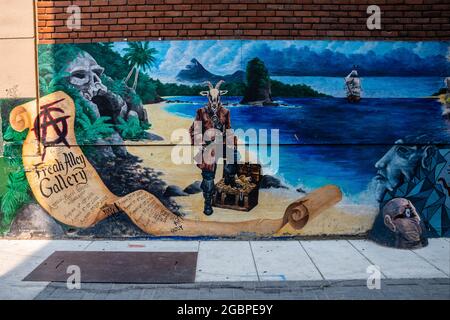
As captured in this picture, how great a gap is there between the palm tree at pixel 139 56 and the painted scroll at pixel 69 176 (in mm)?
1089

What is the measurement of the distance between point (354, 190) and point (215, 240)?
220 cm

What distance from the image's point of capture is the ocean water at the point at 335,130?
6.70 m

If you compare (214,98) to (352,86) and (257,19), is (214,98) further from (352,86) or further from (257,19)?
(352,86)

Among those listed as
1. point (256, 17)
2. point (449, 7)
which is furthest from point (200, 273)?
point (449, 7)

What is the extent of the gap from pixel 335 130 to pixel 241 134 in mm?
1404

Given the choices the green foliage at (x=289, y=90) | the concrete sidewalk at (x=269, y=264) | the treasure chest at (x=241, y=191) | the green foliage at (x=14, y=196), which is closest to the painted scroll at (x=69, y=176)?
the green foliage at (x=14, y=196)

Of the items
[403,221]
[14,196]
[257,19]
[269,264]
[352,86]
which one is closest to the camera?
[269,264]

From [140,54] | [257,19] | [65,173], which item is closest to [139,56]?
[140,54]

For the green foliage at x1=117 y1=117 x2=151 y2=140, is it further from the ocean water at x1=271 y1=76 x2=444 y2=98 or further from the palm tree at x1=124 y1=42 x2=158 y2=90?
the ocean water at x1=271 y1=76 x2=444 y2=98

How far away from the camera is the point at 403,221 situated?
20.7ft

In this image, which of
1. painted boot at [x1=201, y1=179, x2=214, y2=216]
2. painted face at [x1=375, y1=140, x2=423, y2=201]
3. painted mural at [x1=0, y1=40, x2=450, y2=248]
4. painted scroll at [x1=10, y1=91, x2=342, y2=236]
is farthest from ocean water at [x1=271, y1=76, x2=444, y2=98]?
painted scroll at [x1=10, y1=91, x2=342, y2=236]

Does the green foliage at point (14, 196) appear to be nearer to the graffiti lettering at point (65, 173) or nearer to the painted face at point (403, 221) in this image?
the graffiti lettering at point (65, 173)

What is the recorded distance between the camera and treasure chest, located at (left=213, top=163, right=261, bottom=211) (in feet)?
21.9
